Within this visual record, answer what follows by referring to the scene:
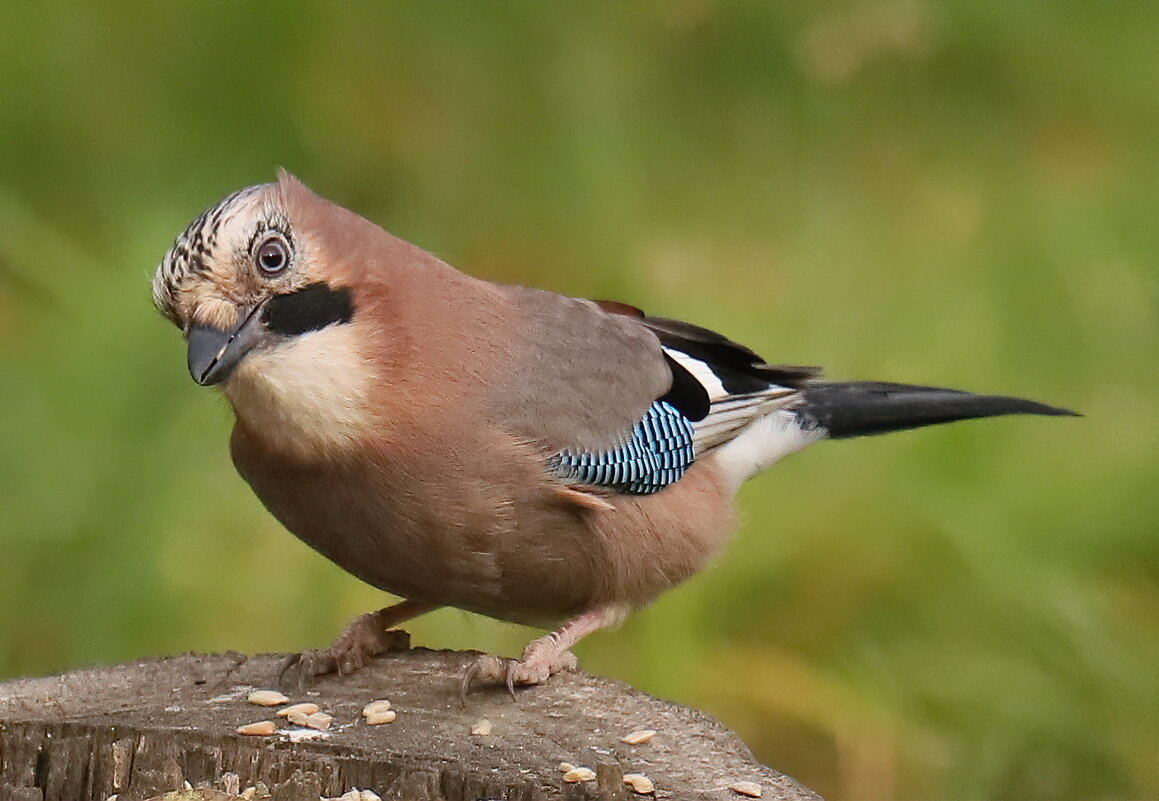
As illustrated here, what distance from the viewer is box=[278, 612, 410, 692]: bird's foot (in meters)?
4.24

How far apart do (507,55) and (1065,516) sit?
347 centimetres

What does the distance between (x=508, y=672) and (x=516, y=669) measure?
0.03 m

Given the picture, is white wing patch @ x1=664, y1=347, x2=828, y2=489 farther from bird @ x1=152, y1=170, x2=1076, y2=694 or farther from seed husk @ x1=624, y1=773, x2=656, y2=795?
seed husk @ x1=624, y1=773, x2=656, y2=795

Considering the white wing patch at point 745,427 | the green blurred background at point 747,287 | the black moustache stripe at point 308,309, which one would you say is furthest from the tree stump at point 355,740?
the green blurred background at point 747,287

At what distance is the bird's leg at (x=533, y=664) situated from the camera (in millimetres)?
4082

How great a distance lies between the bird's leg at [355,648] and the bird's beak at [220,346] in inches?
32.1

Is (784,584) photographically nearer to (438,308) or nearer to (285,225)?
(438,308)

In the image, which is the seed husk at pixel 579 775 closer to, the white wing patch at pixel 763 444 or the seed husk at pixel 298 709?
the seed husk at pixel 298 709

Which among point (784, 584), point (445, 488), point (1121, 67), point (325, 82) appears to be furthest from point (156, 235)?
point (1121, 67)

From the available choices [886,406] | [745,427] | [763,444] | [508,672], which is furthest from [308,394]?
[886,406]

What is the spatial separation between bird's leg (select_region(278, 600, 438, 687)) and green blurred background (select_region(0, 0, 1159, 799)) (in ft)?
5.26

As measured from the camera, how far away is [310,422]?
160 inches

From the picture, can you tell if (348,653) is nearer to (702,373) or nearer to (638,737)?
(638,737)

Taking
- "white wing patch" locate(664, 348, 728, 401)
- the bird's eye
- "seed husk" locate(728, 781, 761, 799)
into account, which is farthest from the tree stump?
"white wing patch" locate(664, 348, 728, 401)
